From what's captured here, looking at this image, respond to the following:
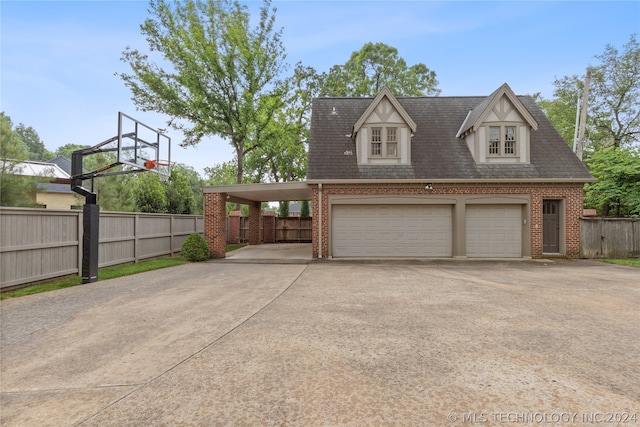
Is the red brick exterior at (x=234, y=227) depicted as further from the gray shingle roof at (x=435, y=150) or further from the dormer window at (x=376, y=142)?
the dormer window at (x=376, y=142)

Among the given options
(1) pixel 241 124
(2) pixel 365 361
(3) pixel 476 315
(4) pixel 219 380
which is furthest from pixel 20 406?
(1) pixel 241 124

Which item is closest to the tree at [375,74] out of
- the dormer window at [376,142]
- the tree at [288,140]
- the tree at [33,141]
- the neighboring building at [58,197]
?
the tree at [288,140]

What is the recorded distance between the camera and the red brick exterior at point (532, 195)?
12.5 meters

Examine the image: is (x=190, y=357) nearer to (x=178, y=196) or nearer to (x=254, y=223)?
(x=178, y=196)

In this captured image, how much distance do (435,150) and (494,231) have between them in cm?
457

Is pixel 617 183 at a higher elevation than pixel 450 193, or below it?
higher

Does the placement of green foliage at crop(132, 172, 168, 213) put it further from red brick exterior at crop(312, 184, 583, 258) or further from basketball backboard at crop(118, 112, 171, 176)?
red brick exterior at crop(312, 184, 583, 258)

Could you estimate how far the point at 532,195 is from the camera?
1249cm

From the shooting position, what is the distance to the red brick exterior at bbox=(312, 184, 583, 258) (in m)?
12.5

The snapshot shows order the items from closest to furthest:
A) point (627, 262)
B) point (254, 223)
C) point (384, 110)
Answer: point (627, 262)
point (384, 110)
point (254, 223)

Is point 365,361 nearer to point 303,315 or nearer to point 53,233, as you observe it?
point 303,315

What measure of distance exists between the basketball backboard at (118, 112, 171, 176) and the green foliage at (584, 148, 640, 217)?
2283cm

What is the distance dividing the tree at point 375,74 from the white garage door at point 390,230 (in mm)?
19295

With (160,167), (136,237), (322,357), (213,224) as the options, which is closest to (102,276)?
(136,237)
